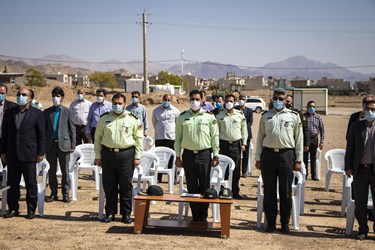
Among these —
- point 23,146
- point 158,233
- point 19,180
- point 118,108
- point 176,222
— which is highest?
point 118,108

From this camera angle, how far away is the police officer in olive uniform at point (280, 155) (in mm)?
7906

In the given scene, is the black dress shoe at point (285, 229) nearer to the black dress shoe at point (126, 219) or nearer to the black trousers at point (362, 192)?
the black trousers at point (362, 192)

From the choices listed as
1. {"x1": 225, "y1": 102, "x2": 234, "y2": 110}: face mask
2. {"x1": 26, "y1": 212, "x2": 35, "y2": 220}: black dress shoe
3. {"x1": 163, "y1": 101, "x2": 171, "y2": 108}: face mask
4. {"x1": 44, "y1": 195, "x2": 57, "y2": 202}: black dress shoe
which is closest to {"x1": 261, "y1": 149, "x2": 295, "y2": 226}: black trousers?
{"x1": 225, "y1": 102, "x2": 234, "y2": 110}: face mask

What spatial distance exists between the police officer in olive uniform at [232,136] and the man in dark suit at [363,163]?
315 centimetres

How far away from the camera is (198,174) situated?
27.1 ft

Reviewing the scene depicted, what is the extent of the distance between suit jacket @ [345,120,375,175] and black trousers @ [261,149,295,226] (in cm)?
81

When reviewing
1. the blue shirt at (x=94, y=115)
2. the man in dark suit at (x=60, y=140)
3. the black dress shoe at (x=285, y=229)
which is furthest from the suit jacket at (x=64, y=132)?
the black dress shoe at (x=285, y=229)

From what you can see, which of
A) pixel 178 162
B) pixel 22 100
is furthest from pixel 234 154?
pixel 22 100

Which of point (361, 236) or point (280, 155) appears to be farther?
point (280, 155)

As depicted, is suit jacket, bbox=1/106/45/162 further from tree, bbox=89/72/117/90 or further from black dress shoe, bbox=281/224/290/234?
tree, bbox=89/72/117/90

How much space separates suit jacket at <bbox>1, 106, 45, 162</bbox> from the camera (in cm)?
847

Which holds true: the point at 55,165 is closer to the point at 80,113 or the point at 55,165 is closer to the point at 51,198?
the point at 51,198

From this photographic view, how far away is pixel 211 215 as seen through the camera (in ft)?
30.2

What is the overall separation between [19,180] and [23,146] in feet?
2.00
